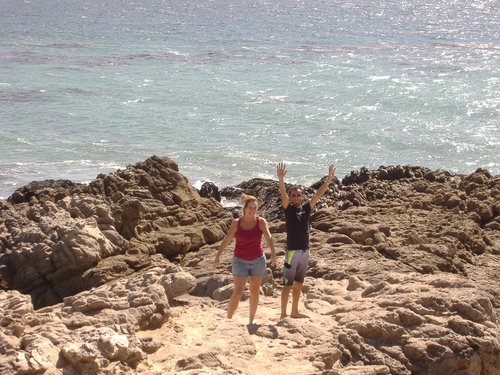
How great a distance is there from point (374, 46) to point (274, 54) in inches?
262

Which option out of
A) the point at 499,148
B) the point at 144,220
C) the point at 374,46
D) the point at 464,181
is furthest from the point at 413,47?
the point at 144,220

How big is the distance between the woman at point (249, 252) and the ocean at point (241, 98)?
12.8 meters

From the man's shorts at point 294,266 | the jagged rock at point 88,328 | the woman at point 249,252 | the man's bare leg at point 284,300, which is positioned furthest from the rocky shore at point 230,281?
the man's shorts at point 294,266

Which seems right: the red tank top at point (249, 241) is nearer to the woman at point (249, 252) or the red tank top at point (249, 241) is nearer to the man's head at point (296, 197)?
the woman at point (249, 252)

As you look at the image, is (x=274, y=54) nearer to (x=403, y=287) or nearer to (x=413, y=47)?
(x=413, y=47)

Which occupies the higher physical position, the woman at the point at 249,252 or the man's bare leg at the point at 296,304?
the woman at the point at 249,252

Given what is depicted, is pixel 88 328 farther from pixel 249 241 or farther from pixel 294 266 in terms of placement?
pixel 294 266

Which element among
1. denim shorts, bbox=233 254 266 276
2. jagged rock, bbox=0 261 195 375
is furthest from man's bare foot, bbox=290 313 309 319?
jagged rock, bbox=0 261 195 375

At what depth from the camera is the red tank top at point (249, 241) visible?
9258mm

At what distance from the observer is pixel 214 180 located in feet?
74.3

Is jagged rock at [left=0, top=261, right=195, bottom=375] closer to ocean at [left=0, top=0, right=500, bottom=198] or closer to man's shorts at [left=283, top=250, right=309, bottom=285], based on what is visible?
man's shorts at [left=283, top=250, right=309, bottom=285]

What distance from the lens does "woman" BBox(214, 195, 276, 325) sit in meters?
9.23

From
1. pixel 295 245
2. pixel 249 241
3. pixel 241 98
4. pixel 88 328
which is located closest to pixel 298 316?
pixel 295 245

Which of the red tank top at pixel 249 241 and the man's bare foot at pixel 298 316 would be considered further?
the man's bare foot at pixel 298 316
